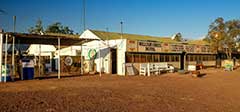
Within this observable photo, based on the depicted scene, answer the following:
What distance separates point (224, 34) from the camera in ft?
118

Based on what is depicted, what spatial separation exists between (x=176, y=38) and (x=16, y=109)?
154 ft

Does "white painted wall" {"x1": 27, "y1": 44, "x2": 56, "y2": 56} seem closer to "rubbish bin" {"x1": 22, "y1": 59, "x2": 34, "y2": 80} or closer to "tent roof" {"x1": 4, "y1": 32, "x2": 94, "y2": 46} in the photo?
"tent roof" {"x1": 4, "y1": 32, "x2": 94, "y2": 46}

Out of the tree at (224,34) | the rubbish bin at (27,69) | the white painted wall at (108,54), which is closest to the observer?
the rubbish bin at (27,69)

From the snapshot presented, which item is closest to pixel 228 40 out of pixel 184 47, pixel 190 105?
pixel 184 47

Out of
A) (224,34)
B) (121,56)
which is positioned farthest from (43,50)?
(224,34)

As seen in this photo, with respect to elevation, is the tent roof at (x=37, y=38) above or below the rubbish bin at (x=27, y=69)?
above

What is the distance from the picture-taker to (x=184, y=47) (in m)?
32.0

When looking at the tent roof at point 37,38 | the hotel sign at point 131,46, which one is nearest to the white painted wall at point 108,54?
the hotel sign at point 131,46

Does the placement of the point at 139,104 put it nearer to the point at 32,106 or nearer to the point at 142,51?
the point at 32,106

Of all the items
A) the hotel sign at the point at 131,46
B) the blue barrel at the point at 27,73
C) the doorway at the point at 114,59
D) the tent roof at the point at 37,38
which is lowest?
the blue barrel at the point at 27,73

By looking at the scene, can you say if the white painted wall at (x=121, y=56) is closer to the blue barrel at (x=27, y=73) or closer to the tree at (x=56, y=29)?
the blue barrel at (x=27, y=73)

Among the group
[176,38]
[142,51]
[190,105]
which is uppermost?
[176,38]

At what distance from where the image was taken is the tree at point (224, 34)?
1407 inches

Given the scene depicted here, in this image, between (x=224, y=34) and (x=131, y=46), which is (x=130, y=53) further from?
(x=224, y=34)
